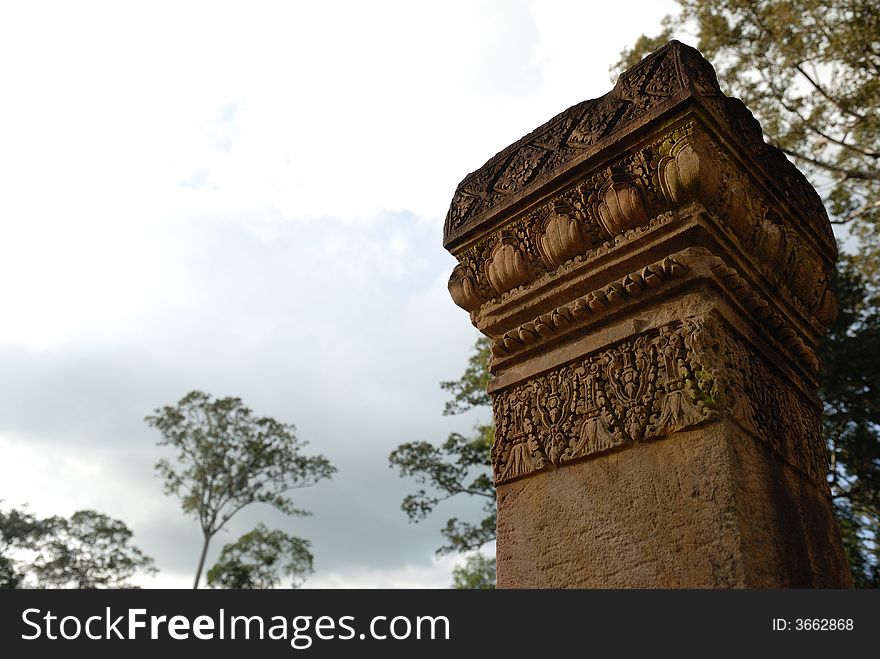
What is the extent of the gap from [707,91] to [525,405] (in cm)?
100

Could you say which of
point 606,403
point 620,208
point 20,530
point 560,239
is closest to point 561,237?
point 560,239

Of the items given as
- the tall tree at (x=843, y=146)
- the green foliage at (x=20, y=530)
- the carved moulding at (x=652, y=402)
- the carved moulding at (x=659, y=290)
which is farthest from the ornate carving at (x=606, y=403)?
the green foliage at (x=20, y=530)

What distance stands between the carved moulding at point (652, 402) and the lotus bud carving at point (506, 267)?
309 millimetres

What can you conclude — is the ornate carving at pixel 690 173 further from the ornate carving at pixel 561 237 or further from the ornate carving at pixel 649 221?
the ornate carving at pixel 561 237

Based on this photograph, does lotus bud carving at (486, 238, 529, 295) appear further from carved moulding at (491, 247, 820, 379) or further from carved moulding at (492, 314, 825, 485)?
carved moulding at (492, 314, 825, 485)

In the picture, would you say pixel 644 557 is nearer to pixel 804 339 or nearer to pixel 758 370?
pixel 758 370

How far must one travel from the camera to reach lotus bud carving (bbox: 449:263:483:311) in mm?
2170

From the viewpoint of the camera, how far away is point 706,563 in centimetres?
139

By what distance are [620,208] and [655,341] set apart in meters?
0.38

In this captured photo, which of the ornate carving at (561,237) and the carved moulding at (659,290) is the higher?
the ornate carving at (561,237)

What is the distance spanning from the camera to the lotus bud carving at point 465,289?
2.17 metres

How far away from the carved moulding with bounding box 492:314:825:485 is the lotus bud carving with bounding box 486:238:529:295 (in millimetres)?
309

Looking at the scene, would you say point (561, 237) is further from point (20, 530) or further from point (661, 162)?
point (20, 530)
